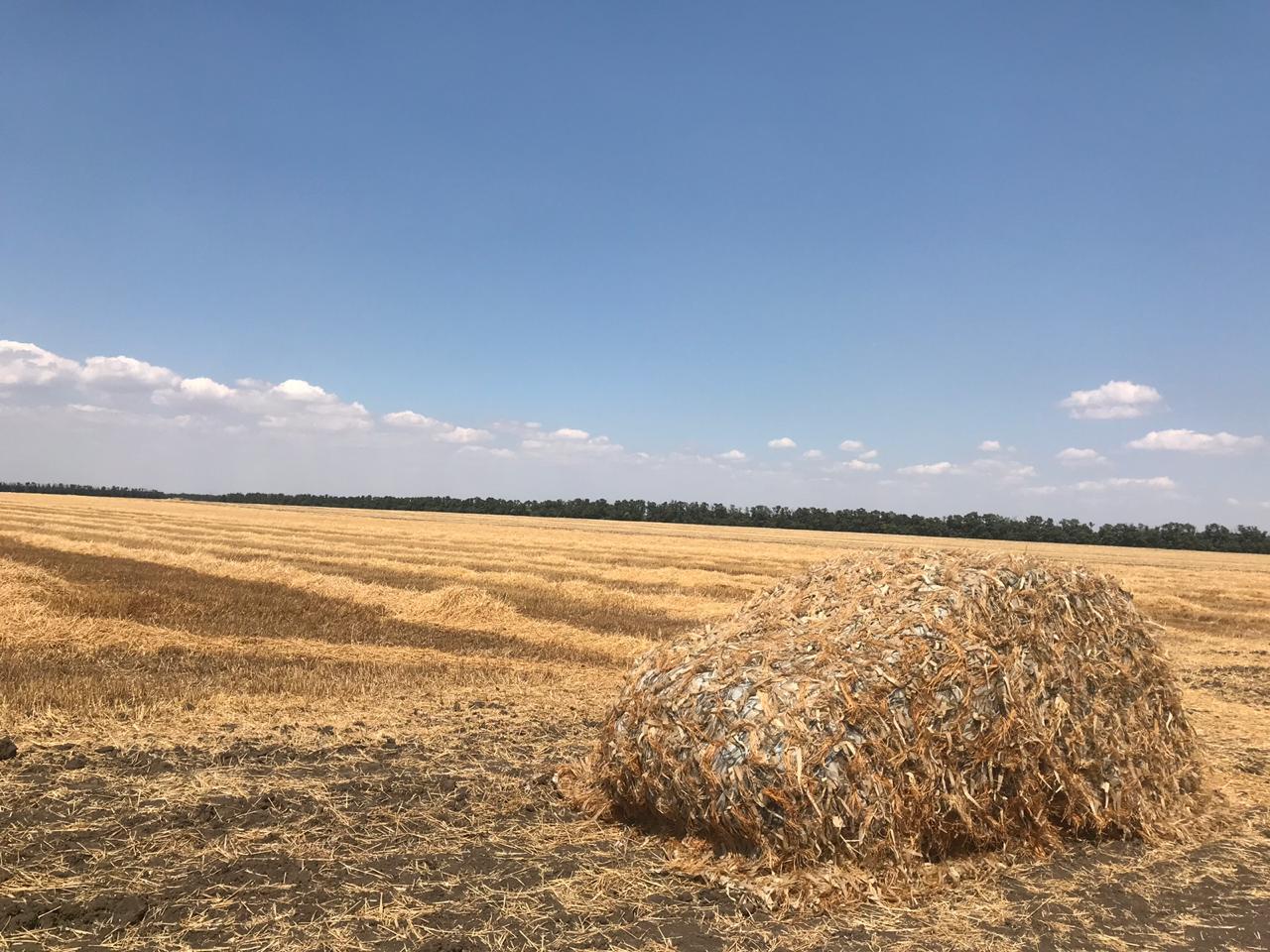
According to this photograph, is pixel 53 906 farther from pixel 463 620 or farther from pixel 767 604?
pixel 463 620

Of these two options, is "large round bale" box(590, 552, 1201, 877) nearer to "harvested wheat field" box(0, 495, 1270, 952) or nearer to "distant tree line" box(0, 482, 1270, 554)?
"harvested wheat field" box(0, 495, 1270, 952)

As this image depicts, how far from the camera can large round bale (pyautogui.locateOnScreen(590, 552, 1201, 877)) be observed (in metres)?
5.12

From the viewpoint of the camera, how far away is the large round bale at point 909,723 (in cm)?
512

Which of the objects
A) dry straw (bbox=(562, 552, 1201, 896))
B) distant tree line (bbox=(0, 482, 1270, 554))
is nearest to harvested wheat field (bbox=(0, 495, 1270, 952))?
dry straw (bbox=(562, 552, 1201, 896))

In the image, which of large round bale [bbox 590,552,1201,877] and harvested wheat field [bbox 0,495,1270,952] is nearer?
harvested wheat field [bbox 0,495,1270,952]

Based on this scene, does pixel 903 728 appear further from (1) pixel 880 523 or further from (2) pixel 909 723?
(1) pixel 880 523

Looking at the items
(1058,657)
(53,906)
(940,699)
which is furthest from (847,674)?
(53,906)

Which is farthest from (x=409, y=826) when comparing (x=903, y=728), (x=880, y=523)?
(x=880, y=523)

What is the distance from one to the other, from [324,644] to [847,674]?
10265 millimetres

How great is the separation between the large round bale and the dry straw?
0.01 metres

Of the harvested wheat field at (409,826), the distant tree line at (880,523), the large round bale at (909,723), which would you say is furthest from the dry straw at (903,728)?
the distant tree line at (880,523)

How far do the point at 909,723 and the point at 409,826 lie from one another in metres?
3.51

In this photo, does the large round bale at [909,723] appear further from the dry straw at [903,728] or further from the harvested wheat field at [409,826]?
the harvested wheat field at [409,826]

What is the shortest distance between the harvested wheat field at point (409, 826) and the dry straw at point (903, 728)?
0.52ft
